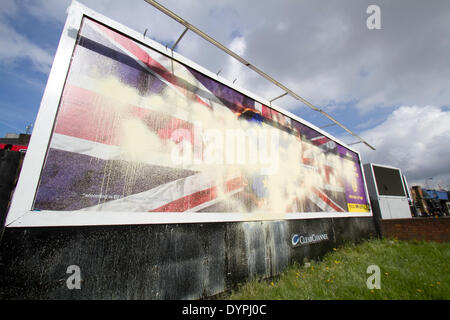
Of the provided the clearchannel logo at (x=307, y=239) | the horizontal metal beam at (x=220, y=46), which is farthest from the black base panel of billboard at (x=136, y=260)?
the horizontal metal beam at (x=220, y=46)

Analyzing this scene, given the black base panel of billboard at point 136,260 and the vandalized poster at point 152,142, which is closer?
the black base panel of billboard at point 136,260

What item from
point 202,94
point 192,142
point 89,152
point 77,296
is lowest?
point 77,296

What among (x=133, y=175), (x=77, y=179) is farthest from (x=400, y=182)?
(x=77, y=179)

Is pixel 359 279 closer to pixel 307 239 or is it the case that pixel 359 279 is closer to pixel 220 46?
pixel 307 239

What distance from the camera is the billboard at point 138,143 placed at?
255 cm

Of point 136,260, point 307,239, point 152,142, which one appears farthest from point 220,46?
point 307,239

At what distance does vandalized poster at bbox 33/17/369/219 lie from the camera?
8.86 feet

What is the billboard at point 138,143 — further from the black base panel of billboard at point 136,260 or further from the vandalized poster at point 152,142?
the black base panel of billboard at point 136,260

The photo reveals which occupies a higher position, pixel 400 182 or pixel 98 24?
pixel 98 24

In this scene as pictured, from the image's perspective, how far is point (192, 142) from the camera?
4.00m

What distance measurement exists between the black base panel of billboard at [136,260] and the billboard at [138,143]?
19 centimetres

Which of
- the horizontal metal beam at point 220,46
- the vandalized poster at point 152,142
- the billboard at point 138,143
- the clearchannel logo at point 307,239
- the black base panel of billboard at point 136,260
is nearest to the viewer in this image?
the black base panel of billboard at point 136,260

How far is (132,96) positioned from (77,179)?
1.67 meters
